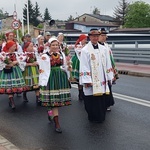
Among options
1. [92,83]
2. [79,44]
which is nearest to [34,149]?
[92,83]

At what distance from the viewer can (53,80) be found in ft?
20.4

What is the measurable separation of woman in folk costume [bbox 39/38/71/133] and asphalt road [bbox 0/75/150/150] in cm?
43

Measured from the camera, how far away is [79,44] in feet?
28.9

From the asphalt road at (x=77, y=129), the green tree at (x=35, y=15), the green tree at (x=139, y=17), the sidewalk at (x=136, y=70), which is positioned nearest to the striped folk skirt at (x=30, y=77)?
the asphalt road at (x=77, y=129)

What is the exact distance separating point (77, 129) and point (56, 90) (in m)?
0.85

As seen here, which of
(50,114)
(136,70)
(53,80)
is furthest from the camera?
(136,70)

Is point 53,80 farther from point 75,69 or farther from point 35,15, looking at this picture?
point 35,15

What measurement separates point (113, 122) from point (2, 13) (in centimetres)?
13017

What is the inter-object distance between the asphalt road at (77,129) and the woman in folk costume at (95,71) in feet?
1.80

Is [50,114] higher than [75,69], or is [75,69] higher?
[75,69]

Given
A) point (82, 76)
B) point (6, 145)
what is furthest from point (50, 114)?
point (6, 145)

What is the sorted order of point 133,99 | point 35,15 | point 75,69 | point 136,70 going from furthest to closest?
point 35,15, point 136,70, point 133,99, point 75,69

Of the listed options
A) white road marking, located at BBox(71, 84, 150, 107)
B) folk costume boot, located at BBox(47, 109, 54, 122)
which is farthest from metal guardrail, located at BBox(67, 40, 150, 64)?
folk costume boot, located at BBox(47, 109, 54, 122)

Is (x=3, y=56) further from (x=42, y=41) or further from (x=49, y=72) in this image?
(x=49, y=72)
